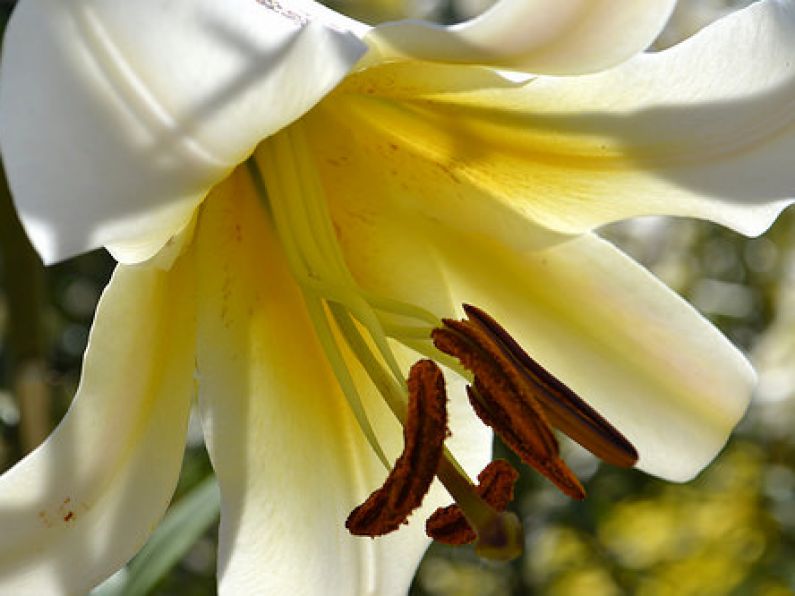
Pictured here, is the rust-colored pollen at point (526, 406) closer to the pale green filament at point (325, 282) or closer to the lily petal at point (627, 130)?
the pale green filament at point (325, 282)

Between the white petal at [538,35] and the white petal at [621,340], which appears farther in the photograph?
the white petal at [621,340]

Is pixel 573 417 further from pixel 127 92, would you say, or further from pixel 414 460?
pixel 127 92

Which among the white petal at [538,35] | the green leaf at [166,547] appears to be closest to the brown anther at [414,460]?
the white petal at [538,35]

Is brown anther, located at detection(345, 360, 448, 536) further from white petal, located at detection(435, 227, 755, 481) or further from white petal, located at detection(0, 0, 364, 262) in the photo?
white petal, located at detection(0, 0, 364, 262)

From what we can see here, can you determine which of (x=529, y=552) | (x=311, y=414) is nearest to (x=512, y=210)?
(x=311, y=414)

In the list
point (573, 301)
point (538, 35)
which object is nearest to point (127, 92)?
point (538, 35)

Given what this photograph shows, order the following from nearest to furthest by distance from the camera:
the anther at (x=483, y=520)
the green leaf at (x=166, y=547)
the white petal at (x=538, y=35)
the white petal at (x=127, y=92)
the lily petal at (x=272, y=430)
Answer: the white petal at (x=127, y=92) < the white petal at (x=538, y=35) < the anther at (x=483, y=520) < the lily petal at (x=272, y=430) < the green leaf at (x=166, y=547)
